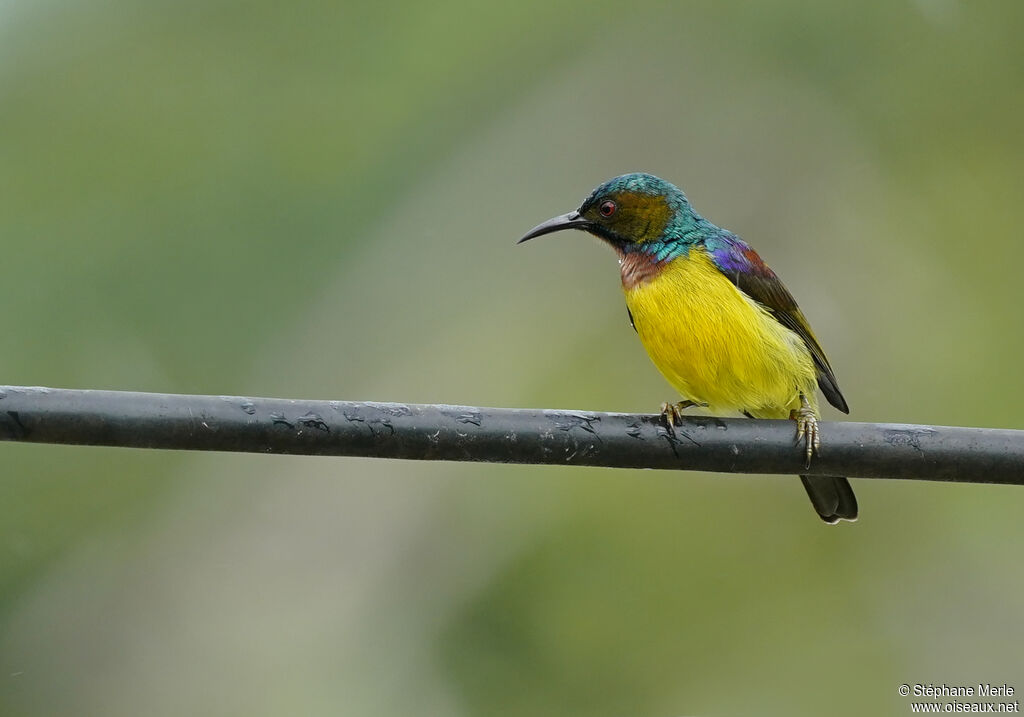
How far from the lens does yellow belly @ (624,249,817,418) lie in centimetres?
454

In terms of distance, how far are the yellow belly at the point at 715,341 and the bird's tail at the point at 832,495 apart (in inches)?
15.2

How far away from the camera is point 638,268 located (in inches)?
193

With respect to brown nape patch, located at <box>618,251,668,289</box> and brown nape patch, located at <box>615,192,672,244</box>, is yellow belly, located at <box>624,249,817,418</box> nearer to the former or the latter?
brown nape patch, located at <box>618,251,668,289</box>

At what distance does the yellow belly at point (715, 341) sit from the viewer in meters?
4.54

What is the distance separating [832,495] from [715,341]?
708 millimetres

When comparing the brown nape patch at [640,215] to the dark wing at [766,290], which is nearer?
the dark wing at [766,290]

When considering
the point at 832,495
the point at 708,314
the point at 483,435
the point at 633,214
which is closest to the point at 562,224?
the point at 633,214

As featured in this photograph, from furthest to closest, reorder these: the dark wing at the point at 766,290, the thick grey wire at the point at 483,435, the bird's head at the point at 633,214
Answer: the bird's head at the point at 633,214, the dark wing at the point at 766,290, the thick grey wire at the point at 483,435

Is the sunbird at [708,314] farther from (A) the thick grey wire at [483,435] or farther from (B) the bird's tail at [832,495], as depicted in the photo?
(A) the thick grey wire at [483,435]

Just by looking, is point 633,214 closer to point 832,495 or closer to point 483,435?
point 832,495

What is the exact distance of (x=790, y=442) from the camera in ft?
8.87

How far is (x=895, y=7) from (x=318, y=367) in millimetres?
5637

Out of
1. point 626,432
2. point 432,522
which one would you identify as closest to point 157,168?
point 432,522

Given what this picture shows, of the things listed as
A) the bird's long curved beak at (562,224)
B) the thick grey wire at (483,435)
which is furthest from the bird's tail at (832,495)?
the thick grey wire at (483,435)
